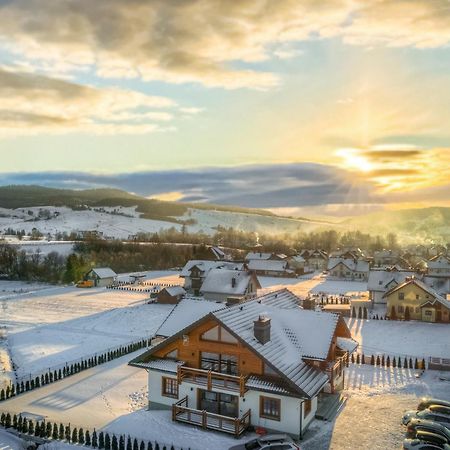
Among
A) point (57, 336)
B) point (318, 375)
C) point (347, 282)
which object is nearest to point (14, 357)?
point (57, 336)

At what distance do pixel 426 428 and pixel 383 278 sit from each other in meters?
47.6

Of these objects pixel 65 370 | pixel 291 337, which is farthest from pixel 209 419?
pixel 65 370

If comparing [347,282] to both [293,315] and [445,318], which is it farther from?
[293,315]

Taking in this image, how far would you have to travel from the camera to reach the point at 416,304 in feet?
197

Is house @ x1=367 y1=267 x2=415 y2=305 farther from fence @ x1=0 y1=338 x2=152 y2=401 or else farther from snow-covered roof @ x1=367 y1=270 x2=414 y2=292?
fence @ x1=0 y1=338 x2=152 y2=401

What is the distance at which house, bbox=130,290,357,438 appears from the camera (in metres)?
24.6

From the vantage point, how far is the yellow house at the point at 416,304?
58.4 meters

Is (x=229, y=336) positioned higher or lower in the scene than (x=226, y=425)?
higher

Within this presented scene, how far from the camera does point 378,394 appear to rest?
103 feet

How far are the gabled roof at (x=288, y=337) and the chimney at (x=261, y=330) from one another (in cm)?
23

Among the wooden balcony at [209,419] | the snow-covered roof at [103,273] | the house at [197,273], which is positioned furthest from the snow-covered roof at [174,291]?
the wooden balcony at [209,419]

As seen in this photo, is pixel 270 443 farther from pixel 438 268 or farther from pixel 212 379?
pixel 438 268

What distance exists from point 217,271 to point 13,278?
181 feet

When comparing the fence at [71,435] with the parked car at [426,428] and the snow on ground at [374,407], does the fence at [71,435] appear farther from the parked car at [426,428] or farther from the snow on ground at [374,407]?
the parked car at [426,428]
